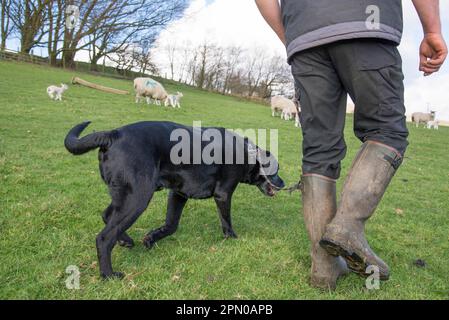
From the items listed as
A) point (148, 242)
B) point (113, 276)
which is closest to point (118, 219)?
point (113, 276)

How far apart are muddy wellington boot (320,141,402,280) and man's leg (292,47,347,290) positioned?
Result: 0.57ft

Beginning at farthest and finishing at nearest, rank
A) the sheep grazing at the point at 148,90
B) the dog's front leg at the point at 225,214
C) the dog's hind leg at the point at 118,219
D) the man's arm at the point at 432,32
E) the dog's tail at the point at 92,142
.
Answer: the sheep grazing at the point at 148,90
the dog's front leg at the point at 225,214
the dog's tail at the point at 92,142
the dog's hind leg at the point at 118,219
the man's arm at the point at 432,32

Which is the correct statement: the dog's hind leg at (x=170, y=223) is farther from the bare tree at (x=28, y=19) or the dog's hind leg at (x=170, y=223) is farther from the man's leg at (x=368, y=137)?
the bare tree at (x=28, y=19)

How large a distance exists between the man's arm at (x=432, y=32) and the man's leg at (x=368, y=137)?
27 cm

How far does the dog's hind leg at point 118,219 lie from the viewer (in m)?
2.79

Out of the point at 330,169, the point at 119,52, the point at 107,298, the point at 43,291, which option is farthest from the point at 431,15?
the point at 119,52

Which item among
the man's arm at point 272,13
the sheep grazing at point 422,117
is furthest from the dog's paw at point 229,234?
the sheep grazing at point 422,117

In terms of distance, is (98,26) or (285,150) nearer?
(285,150)

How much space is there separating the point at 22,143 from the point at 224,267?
6.35 m

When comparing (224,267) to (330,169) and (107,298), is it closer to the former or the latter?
(107,298)

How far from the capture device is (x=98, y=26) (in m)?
36.2

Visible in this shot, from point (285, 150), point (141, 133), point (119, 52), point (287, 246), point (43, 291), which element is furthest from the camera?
point (119, 52)

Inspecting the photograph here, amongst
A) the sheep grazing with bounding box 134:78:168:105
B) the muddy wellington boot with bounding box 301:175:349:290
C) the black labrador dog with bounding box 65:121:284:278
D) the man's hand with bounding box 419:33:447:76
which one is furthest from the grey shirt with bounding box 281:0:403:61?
the sheep grazing with bounding box 134:78:168:105

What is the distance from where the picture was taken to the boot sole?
234 centimetres
